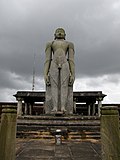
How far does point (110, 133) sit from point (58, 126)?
4.81m

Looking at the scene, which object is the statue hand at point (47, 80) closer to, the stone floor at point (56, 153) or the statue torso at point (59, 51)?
the statue torso at point (59, 51)

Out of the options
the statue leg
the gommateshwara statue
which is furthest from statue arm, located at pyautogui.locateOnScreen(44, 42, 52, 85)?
the statue leg

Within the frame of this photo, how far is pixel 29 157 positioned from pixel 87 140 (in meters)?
2.74

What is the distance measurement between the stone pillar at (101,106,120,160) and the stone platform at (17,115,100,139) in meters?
3.61

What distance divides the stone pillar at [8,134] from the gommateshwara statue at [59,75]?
6.37 m

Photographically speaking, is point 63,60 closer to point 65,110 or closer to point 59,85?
point 59,85

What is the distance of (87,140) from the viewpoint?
705 centimetres

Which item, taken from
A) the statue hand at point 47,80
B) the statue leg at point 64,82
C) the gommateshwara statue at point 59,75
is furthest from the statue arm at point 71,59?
the statue hand at point 47,80

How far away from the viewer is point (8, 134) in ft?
12.0

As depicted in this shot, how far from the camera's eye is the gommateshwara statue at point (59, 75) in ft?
34.1

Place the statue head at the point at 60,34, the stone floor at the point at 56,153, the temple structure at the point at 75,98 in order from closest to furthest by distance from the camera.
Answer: the stone floor at the point at 56,153 < the statue head at the point at 60,34 < the temple structure at the point at 75,98

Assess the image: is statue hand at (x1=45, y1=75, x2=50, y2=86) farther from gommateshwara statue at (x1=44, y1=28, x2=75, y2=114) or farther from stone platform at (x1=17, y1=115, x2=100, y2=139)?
stone platform at (x1=17, y1=115, x2=100, y2=139)

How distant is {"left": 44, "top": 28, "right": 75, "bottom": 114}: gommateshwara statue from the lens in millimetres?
10391

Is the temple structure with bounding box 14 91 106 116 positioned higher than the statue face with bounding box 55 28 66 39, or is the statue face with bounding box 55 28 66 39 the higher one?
the statue face with bounding box 55 28 66 39
